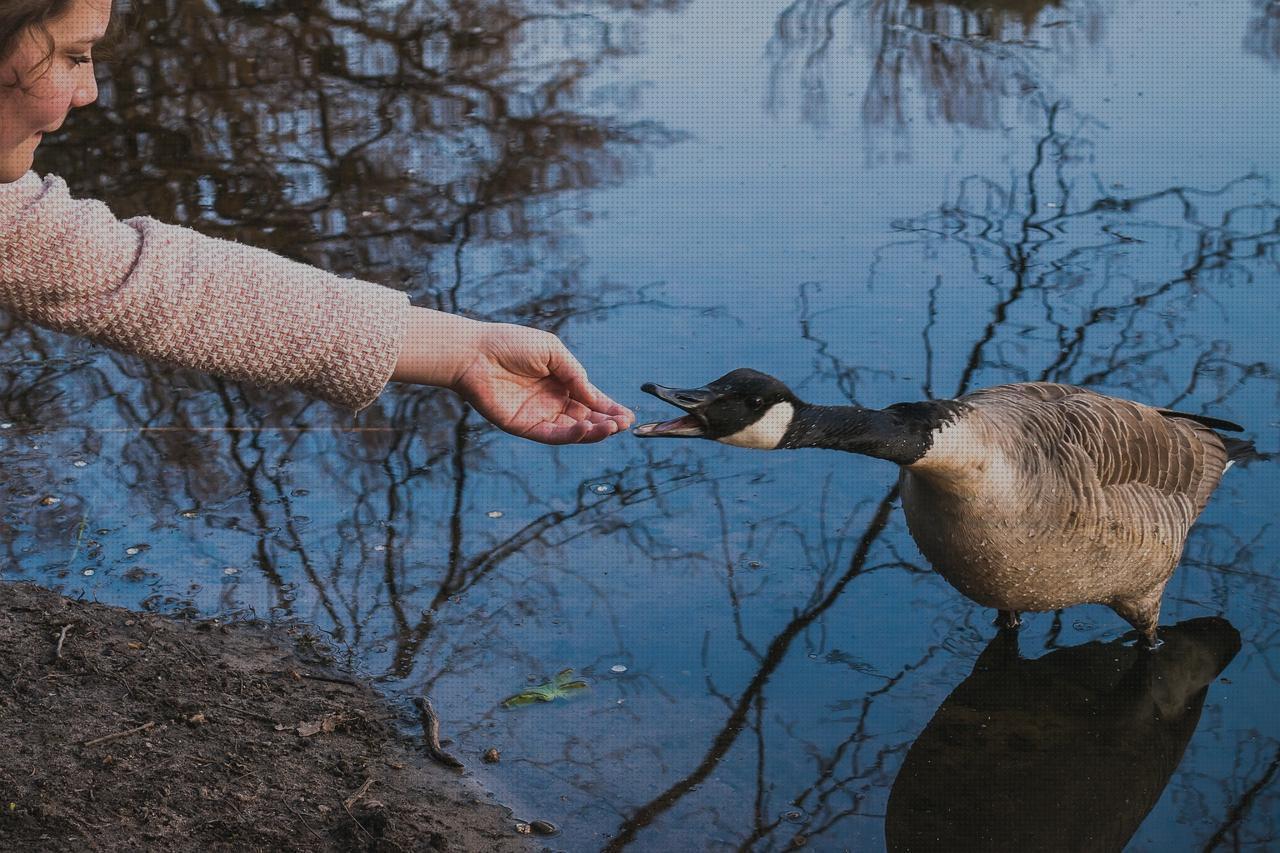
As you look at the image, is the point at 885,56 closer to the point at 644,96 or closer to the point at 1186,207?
the point at 644,96

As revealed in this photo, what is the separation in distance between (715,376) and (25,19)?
3238 mm

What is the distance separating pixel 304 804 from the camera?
9.25 ft

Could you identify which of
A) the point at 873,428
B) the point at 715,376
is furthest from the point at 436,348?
the point at 715,376

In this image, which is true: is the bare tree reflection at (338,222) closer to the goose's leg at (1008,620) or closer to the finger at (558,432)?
the goose's leg at (1008,620)

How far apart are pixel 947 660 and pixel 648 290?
2.32 m

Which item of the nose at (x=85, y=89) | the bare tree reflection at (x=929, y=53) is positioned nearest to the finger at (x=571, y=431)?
the nose at (x=85, y=89)

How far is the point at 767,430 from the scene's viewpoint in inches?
103

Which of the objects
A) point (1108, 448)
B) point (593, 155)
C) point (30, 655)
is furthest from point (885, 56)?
point (30, 655)

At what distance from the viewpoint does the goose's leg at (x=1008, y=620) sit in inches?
146

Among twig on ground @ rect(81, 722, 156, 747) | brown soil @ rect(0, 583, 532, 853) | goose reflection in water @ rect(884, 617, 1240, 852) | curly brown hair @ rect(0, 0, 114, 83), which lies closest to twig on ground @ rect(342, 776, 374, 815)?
brown soil @ rect(0, 583, 532, 853)

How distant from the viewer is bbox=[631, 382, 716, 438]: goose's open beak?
7.64ft

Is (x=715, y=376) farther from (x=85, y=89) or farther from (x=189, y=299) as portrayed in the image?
(x=85, y=89)

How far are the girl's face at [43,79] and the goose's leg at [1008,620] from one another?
107 inches

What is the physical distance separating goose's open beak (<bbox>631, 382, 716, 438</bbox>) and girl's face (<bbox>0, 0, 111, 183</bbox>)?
100 cm
